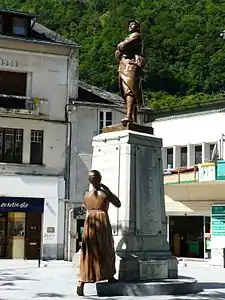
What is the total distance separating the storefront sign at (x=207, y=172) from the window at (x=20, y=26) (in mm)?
11149

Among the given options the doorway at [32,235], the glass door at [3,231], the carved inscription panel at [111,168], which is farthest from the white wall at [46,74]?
the carved inscription panel at [111,168]

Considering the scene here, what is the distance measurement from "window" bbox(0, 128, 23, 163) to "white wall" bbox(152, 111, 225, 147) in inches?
304

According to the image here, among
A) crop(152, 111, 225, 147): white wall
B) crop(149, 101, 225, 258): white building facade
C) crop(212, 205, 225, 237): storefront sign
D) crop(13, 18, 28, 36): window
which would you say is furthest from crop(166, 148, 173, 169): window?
crop(13, 18, 28, 36): window

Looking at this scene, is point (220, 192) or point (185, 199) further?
point (185, 199)

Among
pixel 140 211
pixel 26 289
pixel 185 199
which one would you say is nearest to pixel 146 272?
pixel 140 211

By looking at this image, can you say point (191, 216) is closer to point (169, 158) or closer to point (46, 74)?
point (169, 158)

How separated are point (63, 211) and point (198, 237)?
6.98 meters

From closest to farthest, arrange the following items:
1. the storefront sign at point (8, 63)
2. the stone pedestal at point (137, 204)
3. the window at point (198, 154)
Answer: the stone pedestal at point (137, 204)
the storefront sign at point (8, 63)
the window at point (198, 154)

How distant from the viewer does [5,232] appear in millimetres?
28375

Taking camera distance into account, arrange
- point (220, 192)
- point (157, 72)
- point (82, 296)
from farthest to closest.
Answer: point (157, 72)
point (220, 192)
point (82, 296)

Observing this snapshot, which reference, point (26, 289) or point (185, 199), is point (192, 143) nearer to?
point (185, 199)

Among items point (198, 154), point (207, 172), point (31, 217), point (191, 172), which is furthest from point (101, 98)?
point (207, 172)

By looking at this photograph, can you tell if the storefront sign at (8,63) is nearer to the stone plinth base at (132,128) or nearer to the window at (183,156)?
the window at (183,156)

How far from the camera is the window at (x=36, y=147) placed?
2875 centimetres
